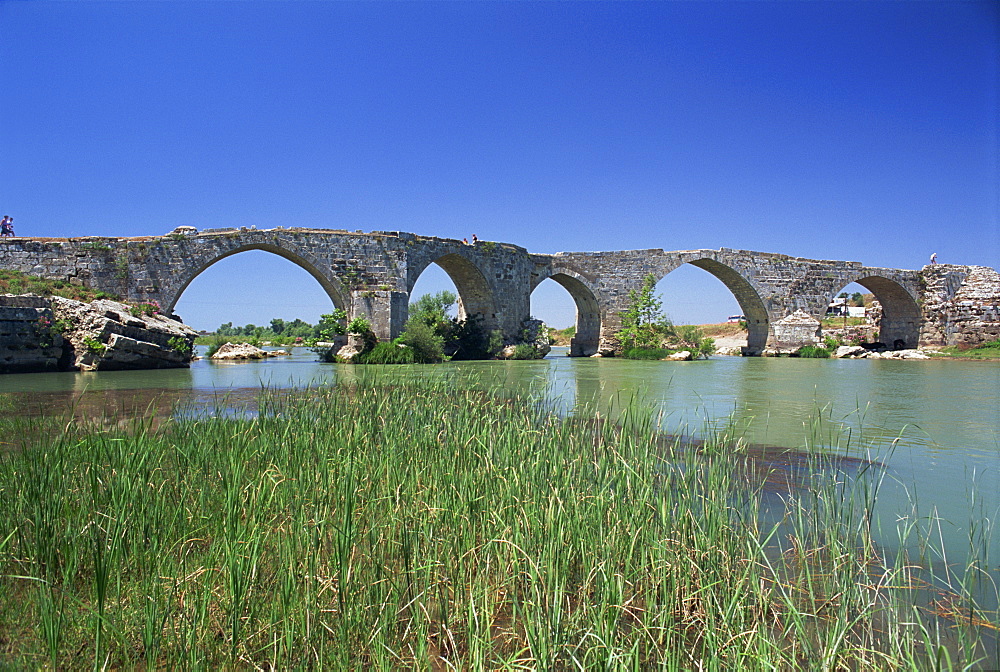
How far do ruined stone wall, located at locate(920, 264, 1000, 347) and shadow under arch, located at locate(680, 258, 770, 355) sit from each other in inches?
316

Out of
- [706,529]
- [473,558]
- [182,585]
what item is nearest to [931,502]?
[706,529]

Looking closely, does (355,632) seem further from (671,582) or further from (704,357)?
(704,357)

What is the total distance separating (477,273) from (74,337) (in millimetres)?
11219

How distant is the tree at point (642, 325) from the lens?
22.6 m

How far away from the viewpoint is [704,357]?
74.0ft

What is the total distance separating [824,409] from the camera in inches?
204

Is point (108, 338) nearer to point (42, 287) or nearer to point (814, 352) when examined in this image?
point (42, 287)

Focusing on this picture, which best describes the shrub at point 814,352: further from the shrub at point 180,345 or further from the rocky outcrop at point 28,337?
the rocky outcrop at point 28,337

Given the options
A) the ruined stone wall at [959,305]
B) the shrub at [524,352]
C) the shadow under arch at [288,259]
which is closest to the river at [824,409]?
the shadow under arch at [288,259]

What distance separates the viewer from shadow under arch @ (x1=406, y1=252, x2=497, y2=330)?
1983 centimetres

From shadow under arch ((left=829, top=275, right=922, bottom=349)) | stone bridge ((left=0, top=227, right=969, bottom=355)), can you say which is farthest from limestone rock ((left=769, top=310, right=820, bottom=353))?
shadow under arch ((left=829, top=275, right=922, bottom=349))

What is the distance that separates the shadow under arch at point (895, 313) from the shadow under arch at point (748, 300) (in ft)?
16.2

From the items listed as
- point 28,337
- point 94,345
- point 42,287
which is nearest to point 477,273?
point 94,345

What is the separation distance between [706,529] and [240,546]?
5.61 ft
